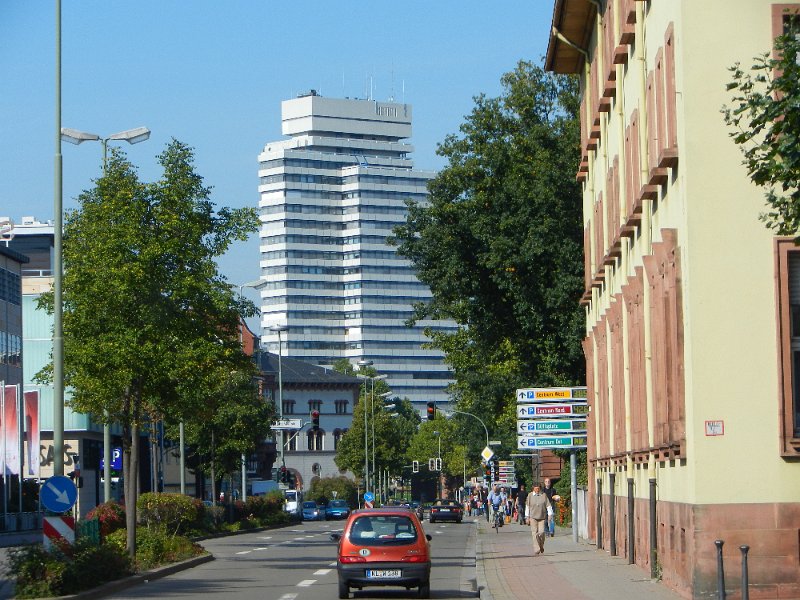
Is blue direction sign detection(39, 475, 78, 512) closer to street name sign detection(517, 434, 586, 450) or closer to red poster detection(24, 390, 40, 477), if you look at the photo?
street name sign detection(517, 434, 586, 450)

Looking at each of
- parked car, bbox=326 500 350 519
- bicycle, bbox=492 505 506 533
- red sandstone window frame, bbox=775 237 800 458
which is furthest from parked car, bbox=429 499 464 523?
red sandstone window frame, bbox=775 237 800 458

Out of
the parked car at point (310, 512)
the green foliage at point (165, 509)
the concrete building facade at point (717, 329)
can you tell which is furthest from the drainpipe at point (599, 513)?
the parked car at point (310, 512)

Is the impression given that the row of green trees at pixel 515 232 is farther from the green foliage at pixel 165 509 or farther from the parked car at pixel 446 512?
the parked car at pixel 446 512

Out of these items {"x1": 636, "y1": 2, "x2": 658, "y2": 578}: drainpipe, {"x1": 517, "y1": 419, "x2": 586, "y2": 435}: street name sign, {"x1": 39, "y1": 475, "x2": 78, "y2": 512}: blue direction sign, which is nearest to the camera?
{"x1": 39, "y1": 475, "x2": 78, "y2": 512}: blue direction sign

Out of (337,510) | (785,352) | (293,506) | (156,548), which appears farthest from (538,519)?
(337,510)

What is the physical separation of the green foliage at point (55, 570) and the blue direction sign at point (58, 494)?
2.27 feet

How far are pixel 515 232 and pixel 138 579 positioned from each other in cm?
2551

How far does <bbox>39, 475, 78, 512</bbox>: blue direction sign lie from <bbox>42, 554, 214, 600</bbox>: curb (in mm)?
1374

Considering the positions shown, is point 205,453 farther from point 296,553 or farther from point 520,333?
point 296,553

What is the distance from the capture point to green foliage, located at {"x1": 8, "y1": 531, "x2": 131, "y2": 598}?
21.0 m

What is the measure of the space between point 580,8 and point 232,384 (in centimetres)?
3652

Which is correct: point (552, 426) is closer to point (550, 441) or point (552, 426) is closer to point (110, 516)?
point (550, 441)

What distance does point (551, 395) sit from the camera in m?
39.6

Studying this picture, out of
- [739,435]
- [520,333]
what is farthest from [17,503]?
[739,435]
